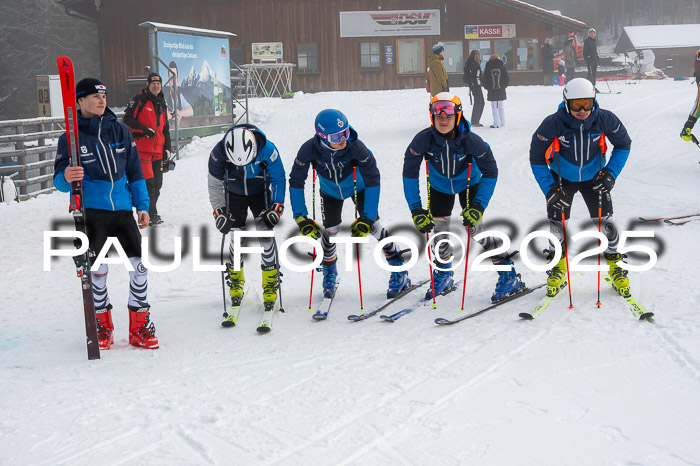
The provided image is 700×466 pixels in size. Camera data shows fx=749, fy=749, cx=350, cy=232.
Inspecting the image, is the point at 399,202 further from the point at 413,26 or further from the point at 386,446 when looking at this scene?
the point at 413,26

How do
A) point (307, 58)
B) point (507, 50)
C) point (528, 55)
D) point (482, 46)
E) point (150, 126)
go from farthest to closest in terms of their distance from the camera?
point (528, 55) → point (507, 50) → point (482, 46) → point (307, 58) → point (150, 126)

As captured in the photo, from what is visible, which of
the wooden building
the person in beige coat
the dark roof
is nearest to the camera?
the person in beige coat

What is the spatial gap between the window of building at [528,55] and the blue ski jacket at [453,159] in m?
28.3

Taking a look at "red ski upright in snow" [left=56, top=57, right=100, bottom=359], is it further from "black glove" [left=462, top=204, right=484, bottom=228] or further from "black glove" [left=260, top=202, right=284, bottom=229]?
"black glove" [left=462, top=204, right=484, bottom=228]

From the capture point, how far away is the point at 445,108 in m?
5.99

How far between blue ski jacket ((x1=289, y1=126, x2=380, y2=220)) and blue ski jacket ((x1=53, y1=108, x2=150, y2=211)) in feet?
4.62

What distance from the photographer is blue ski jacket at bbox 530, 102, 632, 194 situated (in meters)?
6.05

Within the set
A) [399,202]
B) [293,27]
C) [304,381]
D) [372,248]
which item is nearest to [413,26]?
[293,27]

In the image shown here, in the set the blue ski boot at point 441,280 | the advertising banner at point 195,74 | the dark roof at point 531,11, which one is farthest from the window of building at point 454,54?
the blue ski boot at point 441,280

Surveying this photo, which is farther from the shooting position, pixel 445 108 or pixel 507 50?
pixel 507 50

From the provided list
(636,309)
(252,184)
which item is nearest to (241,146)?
(252,184)

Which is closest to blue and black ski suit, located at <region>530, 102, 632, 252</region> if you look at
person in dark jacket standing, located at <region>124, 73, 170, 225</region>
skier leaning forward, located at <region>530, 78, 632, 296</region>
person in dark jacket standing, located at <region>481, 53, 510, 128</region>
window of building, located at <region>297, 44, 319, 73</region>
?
skier leaning forward, located at <region>530, 78, 632, 296</region>

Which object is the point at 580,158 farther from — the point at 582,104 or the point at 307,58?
the point at 307,58

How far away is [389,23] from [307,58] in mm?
3798
